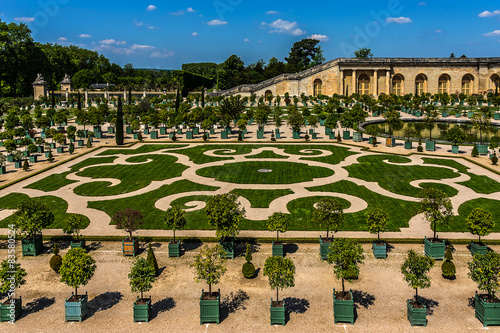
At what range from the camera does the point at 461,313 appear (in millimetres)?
19875

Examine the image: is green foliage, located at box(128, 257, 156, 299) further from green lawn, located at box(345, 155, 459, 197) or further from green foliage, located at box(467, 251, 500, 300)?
green lawn, located at box(345, 155, 459, 197)

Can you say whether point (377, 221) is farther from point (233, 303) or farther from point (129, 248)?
point (129, 248)

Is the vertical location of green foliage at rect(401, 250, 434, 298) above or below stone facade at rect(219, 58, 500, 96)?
below

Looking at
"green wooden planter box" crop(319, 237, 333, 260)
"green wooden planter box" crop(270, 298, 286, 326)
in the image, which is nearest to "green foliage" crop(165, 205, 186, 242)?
"green wooden planter box" crop(319, 237, 333, 260)

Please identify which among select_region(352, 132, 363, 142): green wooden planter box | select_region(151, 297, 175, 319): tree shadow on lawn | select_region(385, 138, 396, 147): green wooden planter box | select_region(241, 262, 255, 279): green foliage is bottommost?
select_region(151, 297, 175, 319): tree shadow on lawn

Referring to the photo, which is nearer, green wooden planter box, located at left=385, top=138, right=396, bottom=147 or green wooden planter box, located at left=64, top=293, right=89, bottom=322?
green wooden planter box, located at left=64, top=293, right=89, bottom=322

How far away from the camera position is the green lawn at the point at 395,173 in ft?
129

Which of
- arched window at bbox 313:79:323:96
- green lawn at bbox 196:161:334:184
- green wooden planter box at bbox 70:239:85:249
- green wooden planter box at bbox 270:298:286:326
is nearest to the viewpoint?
green wooden planter box at bbox 270:298:286:326

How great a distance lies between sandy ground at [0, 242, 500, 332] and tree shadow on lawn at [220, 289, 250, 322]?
1.9 inches

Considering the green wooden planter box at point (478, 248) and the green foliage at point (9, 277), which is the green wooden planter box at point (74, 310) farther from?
the green wooden planter box at point (478, 248)

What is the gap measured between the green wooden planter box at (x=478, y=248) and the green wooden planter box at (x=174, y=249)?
17.9 metres

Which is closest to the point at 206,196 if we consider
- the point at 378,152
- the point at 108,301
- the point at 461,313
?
the point at 108,301

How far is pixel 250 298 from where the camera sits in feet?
71.1

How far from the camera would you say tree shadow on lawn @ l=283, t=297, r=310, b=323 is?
799 inches
